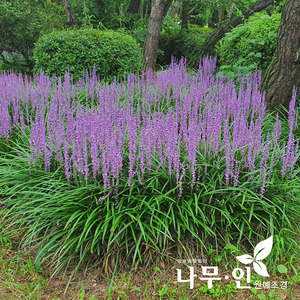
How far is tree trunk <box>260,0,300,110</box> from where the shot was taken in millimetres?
5203

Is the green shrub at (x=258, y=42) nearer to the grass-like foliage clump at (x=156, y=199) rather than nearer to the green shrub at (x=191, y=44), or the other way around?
the grass-like foliage clump at (x=156, y=199)

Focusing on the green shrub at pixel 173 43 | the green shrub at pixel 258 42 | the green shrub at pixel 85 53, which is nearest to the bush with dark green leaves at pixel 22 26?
the green shrub at pixel 85 53

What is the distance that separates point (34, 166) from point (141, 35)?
12.0m

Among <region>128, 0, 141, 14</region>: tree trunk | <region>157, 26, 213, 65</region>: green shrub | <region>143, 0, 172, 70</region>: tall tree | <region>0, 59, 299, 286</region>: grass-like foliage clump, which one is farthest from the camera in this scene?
<region>128, 0, 141, 14</region>: tree trunk

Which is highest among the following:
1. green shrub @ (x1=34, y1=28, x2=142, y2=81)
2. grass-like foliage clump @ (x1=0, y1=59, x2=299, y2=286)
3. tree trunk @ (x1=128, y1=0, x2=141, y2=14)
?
tree trunk @ (x1=128, y1=0, x2=141, y2=14)

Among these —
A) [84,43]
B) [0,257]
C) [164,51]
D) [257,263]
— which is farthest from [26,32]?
[257,263]

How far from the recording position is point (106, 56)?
8734 millimetres

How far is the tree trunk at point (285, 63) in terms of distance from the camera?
17.1 feet

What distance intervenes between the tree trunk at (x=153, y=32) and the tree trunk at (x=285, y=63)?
206 inches

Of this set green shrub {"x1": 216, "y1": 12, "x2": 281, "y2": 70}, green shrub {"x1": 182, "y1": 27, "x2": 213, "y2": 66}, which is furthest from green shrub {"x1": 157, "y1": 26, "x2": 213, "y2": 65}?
green shrub {"x1": 216, "y1": 12, "x2": 281, "y2": 70}

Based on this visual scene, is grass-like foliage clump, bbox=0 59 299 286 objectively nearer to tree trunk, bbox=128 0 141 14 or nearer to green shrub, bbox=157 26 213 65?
green shrub, bbox=157 26 213 65

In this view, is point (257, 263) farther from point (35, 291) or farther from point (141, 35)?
point (141, 35)

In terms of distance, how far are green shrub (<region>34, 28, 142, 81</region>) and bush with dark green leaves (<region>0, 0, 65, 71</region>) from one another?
303 centimetres

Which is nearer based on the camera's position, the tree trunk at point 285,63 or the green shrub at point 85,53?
the tree trunk at point 285,63
